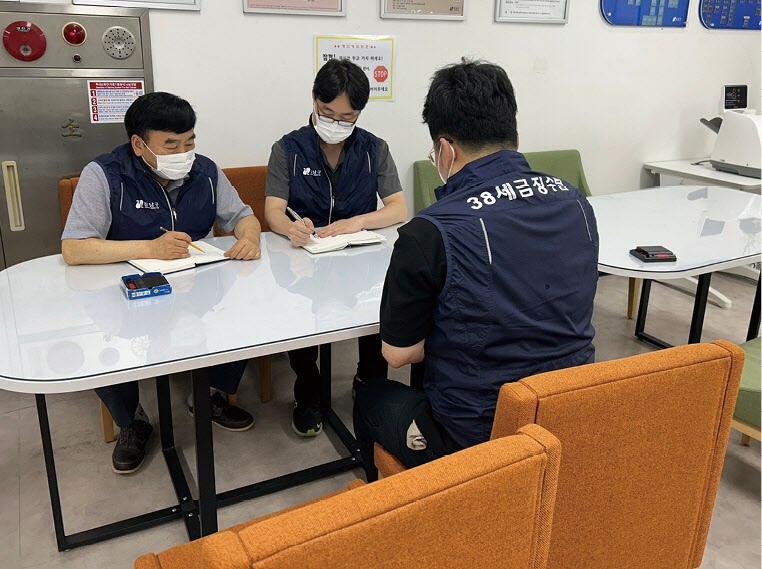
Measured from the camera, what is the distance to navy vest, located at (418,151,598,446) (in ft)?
4.27

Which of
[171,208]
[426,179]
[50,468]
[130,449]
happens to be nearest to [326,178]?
[171,208]

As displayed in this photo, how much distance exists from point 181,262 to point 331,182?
2.52ft

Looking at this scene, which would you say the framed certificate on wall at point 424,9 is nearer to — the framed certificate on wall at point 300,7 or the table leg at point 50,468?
the framed certificate on wall at point 300,7

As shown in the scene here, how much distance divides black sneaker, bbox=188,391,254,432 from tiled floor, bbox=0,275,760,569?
29mm

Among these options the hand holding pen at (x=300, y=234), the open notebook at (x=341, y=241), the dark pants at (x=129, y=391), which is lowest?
the dark pants at (x=129, y=391)

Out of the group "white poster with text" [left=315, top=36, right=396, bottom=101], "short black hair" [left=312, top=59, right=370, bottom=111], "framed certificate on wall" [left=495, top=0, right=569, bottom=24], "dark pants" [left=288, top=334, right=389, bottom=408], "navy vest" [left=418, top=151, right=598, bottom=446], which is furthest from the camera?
"framed certificate on wall" [left=495, top=0, right=569, bottom=24]

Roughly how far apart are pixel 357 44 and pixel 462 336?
2.26 meters

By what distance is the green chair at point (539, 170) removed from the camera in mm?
3525

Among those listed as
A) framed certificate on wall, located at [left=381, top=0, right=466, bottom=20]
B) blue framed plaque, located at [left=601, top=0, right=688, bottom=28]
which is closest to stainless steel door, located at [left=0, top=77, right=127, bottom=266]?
framed certificate on wall, located at [left=381, top=0, right=466, bottom=20]

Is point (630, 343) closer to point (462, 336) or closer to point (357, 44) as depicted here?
point (357, 44)

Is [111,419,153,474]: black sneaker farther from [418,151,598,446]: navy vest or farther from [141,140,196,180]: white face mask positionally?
[418,151,598,446]: navy vest

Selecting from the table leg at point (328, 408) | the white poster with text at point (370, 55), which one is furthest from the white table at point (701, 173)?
the table leg at point (328, 408)

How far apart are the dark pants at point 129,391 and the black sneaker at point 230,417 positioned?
0.64 feet

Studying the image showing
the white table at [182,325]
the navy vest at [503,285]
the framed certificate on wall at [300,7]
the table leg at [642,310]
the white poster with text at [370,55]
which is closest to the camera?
the navy vest at [503,285]
